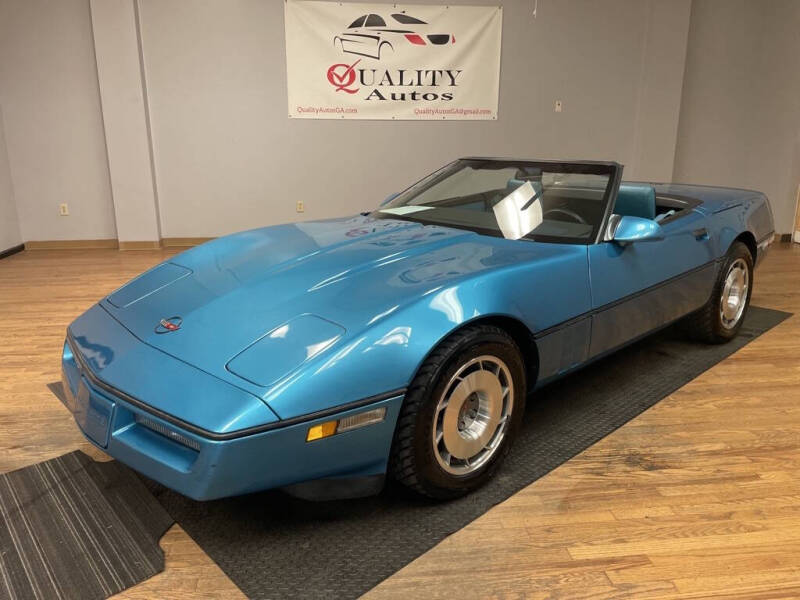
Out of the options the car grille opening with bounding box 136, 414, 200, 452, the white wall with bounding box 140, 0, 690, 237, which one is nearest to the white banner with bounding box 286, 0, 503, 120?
the white wall with bounding box 140, 0, 690, 237

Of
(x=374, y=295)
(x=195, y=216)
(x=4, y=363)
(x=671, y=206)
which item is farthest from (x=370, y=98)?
(x=374, y=295)

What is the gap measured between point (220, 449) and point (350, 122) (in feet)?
17.6

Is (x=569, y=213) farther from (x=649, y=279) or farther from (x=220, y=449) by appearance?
(x=220, y=449)

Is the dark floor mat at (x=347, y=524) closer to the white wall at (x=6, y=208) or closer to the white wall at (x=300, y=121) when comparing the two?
the white wall at (x=300, y=121)

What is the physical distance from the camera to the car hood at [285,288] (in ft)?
5.38

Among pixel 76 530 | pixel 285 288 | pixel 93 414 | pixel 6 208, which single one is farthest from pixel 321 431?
pixel 6 208

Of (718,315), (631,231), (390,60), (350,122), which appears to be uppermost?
(390,60)

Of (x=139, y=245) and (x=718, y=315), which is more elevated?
(x=718, y=315)

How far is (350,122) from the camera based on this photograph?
632 centimetres

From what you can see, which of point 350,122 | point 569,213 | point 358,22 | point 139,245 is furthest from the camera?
point 350,122

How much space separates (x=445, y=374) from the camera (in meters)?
1.75

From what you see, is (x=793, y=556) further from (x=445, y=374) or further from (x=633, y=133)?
(x=633, y=133)

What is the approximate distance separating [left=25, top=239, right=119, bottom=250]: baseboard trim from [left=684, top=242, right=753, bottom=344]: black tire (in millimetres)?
5526

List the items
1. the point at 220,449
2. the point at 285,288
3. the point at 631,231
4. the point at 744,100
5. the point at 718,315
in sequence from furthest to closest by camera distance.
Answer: the point at 744,100 < the point at 718,315 < the point at 631,231 < the point at 285,288 < the point at 220,449
